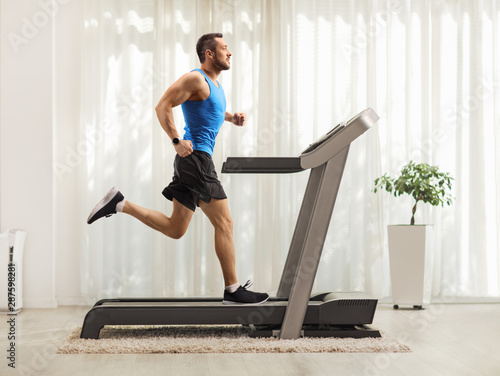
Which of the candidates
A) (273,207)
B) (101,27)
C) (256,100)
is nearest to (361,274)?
(273,207)

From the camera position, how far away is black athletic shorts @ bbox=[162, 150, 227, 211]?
9.41ft

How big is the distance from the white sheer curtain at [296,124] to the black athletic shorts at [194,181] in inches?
51.2

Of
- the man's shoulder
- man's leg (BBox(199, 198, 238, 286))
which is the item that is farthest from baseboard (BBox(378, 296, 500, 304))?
the man's shoulder

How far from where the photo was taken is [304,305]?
2752 millimetres

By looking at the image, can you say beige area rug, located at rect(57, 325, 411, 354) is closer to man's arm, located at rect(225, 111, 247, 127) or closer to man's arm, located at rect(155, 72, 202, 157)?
man's arm, located at rect(155, 72, 202, 157)

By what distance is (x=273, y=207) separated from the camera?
169 inches

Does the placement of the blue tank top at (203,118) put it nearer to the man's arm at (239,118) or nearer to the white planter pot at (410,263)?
the man's arm at (239,118)

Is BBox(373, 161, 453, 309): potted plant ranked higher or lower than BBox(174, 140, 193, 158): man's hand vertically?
lower

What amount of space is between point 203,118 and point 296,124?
59.2 inches

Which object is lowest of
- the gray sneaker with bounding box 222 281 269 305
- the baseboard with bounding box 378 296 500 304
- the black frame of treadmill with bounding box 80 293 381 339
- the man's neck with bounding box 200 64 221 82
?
the baseboard with bounding box 378 296 500 304

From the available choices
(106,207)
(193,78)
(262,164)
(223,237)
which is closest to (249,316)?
(223,237)

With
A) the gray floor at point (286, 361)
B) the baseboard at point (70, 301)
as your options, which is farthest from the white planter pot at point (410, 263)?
the baseboard at point (70, 301)

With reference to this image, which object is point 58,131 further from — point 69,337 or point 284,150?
point 69,337

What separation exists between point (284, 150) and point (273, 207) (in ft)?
1.33
